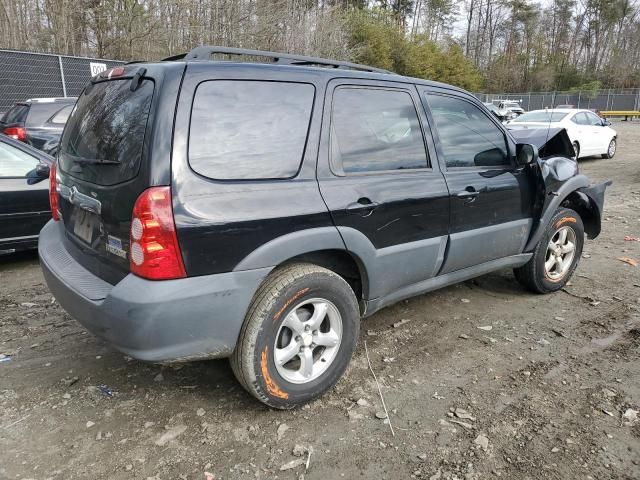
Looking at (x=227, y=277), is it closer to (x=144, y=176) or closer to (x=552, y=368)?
(x=144, y=176)

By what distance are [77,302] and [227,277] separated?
2.77 feet

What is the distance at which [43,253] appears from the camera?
3.04 metres

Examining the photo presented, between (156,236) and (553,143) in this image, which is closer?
(156,236)

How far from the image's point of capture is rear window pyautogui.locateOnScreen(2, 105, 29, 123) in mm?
9091

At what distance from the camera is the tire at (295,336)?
2461 millimetres

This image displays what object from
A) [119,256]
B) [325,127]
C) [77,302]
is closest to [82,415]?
[77,302]

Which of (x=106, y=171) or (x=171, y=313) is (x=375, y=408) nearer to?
(x=171, y=313)

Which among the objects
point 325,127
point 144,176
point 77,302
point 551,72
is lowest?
point 77,302

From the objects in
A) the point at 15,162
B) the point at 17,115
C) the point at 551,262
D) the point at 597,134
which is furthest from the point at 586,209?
the point at 597,134

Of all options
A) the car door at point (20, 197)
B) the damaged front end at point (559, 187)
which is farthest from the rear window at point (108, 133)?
the damaged front end at point (559, 187)

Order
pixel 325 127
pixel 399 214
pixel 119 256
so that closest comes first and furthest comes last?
pixel 119 256
pixel 325 127
pixel 399 214

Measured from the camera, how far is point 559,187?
4.08 meters

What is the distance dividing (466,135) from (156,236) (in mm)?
2394

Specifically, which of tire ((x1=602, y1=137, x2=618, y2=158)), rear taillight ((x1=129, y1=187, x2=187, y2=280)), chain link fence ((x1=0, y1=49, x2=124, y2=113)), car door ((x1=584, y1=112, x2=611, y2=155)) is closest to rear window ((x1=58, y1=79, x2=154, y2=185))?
rear taillight ((x1=129, y1=187, x2=187, y2=280))
